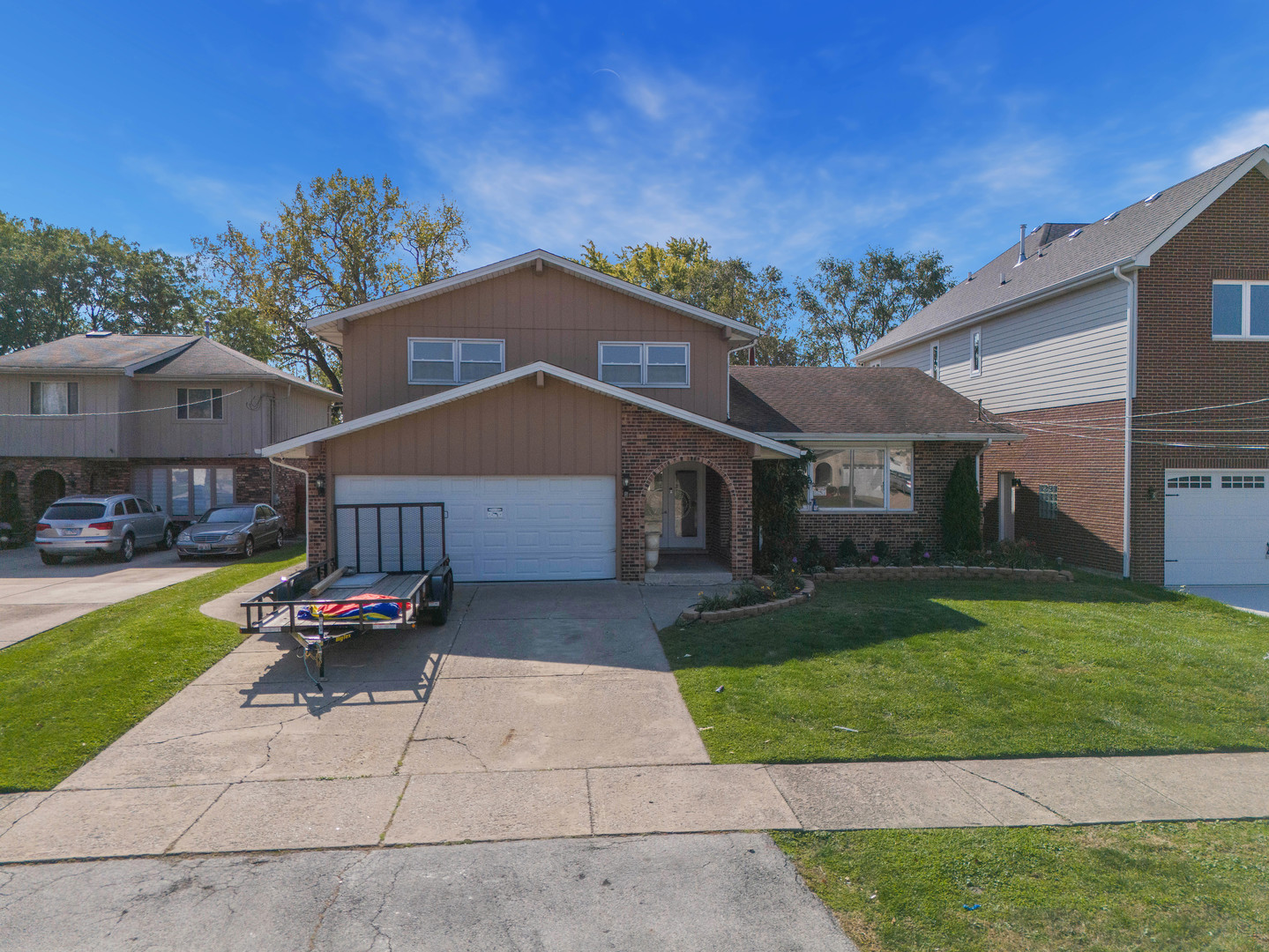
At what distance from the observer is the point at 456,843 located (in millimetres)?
4973

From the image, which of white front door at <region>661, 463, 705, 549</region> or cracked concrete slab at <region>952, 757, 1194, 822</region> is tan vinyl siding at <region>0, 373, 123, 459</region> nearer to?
white front door at <region>661, 463, 705, 549</region>

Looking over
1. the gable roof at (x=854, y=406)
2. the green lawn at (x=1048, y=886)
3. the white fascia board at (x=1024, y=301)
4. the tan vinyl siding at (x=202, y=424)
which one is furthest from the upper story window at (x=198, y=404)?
the green lawn at (x=1048, y=886)

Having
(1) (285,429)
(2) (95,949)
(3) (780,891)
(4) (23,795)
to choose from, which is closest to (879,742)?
(3) (780,891)

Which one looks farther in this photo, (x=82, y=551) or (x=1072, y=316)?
(x=82, y=551)

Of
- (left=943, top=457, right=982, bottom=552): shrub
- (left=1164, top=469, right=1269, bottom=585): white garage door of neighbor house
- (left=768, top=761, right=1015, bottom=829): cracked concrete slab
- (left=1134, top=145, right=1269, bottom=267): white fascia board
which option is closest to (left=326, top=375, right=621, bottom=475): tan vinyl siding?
(left=943, top=457, right=982, bottom=552): shrub

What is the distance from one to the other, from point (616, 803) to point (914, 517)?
514 inches

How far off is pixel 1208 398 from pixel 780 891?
1547 centimetres

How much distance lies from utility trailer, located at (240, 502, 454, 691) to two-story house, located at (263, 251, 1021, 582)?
6.5 inches

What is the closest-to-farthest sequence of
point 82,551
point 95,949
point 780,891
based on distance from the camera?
point 95,949, point 780,891, point 82,551

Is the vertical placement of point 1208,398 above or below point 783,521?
above

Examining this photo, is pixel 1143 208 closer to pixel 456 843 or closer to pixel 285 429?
pixel 456 843

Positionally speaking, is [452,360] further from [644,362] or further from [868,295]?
[868,295]

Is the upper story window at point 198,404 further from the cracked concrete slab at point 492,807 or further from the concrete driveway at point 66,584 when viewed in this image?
the cracked concrete slab at point 492,807

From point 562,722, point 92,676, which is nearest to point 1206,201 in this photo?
point 562,722
